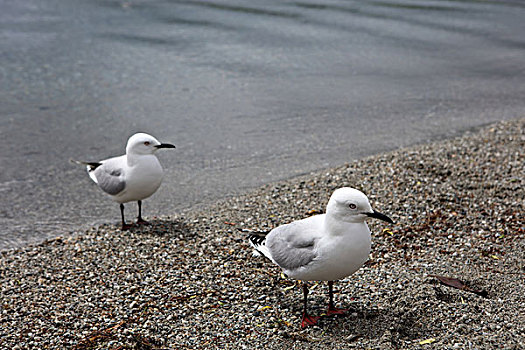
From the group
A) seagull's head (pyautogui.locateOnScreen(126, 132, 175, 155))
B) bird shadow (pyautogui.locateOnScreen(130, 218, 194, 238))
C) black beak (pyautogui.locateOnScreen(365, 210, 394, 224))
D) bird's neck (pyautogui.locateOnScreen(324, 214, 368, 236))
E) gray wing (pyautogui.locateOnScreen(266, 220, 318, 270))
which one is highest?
black beak (pyautogui.locateOnScreen(365, 210, 394, 224))

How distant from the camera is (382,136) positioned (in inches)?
369

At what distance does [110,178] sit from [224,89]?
16.9ft

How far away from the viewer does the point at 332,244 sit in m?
4.27

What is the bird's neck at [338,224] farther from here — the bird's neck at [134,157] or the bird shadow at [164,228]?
the bird's neck at [134,157]

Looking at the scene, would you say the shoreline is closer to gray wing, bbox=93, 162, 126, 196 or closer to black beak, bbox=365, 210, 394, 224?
gray wing, bbox=93, 162, 126, 196

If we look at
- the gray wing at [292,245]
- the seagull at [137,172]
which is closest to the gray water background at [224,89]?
the seagull at [137,172]

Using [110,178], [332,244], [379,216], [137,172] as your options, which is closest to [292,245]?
[332,244]

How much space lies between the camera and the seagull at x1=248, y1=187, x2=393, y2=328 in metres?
4.23

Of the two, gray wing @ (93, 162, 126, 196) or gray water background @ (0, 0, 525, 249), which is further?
gray water background @ (0, 0, 525, 249)

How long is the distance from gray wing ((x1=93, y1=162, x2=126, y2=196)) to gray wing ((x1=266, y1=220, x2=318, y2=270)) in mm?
2266

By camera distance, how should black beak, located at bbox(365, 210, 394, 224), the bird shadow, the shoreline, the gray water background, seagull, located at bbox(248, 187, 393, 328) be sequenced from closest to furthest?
1. black beak, located at bbox(365, 210, 394, 224)
2. seagull, located at bbox(248, 187, 393, 328)
3. the shoreline
4. the bird shadow
5. the gray water background

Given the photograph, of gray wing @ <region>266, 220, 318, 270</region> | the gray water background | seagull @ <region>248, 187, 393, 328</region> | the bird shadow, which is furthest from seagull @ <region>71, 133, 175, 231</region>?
seagull @ <region>248, 187, 393, 328</region>

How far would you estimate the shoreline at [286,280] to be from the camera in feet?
14.4

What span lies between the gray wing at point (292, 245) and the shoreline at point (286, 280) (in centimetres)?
43
